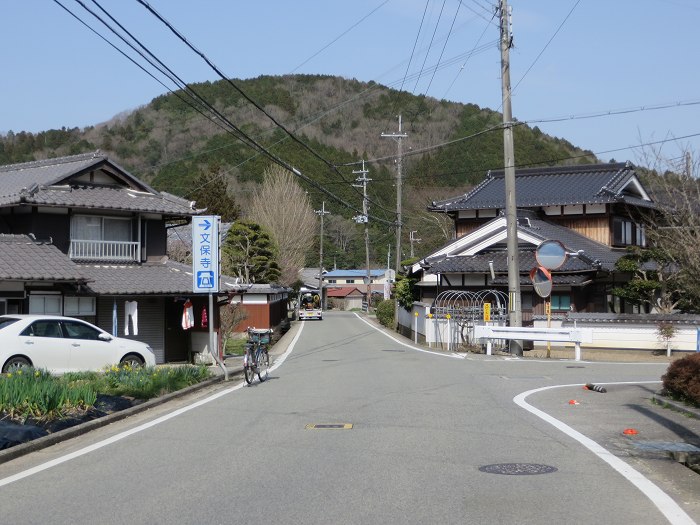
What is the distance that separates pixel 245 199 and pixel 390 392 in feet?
233

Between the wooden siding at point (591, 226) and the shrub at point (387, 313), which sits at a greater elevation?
the wooden siding at point (591, 226)

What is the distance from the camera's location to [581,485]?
7613mm

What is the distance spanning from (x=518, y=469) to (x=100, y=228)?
21.1m

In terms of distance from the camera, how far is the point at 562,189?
4125 cm

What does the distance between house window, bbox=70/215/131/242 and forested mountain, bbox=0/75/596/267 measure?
35504 millimetres

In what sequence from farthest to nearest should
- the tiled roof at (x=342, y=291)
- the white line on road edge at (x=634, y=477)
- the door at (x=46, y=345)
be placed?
1. the tiled roof at (x=342, y=291)
2. the door at (x=46, y=345)
3. the white line on road edge at (x=634, y=477)

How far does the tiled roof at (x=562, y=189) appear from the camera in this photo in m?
39.0

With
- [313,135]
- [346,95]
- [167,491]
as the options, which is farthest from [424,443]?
[346,95]

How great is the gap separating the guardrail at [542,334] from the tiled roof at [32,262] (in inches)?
497

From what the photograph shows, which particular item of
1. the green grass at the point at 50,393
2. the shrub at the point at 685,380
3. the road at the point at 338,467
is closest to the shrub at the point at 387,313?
the road at the point at 338,467

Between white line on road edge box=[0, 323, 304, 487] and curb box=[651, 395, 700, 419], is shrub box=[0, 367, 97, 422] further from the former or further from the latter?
curb box=[651, 395, 700, 419]

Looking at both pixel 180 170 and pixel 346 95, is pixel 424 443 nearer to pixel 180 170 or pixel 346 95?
pixel 180 170

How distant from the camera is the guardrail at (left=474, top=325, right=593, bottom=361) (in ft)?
81.8

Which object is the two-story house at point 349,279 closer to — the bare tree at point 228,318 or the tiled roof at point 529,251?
the tiled roof at point 529,251
